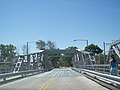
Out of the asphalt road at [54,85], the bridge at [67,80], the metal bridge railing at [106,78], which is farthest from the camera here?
the asphalt road at [54,85]

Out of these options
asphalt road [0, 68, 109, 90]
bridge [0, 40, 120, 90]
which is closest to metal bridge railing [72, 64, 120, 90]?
bridge [0, 40, 120, 90]

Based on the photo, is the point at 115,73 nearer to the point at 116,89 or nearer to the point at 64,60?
the point at 116,89

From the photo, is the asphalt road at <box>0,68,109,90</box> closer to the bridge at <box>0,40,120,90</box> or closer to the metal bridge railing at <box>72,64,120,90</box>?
the bridge at <box>0,40,120,90</box>

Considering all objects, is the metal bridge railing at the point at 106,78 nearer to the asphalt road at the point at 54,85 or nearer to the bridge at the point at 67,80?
the bridge at the point at 67,80

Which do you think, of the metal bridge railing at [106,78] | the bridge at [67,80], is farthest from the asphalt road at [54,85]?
the metal bridge railing at [106,78]

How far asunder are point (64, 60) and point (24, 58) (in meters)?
98.0

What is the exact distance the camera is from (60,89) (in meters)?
17.8

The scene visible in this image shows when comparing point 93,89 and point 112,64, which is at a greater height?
point 112,64

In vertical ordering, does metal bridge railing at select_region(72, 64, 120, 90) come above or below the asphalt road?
above

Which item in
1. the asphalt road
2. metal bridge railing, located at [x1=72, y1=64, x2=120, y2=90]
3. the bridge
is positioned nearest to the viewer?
metal bridge railing, located at [x1=72, y1=64, x2=120, y2=90]

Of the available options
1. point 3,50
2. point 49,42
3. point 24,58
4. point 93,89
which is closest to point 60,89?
point 93,89

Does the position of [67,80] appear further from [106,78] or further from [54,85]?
[106,78]

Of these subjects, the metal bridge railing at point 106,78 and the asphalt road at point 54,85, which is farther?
the asphalt road at point 54,85

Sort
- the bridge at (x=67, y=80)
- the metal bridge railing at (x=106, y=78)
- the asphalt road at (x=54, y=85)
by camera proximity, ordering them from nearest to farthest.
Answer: the metal bridge railing at (x=106, y=78) → the bridge at (x=67, y=80) → the asphalt road at (x=54, y=85)
